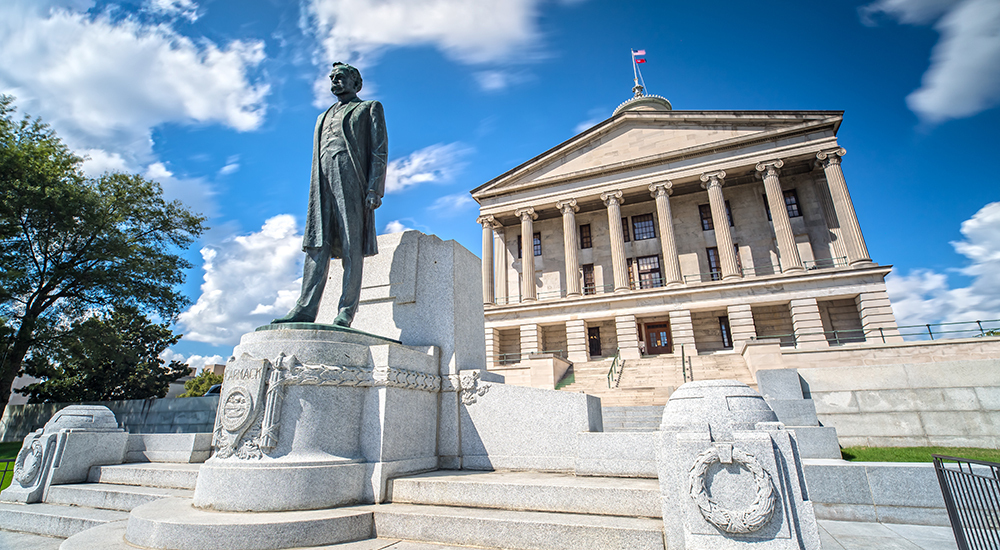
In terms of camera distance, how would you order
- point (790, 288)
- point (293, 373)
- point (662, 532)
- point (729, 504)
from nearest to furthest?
point (729, 504), point (662, 532), point (293, 373), point (790, 288)

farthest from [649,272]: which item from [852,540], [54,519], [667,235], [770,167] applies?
[54,519]

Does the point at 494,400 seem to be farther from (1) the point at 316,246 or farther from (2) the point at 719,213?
(2) the point at 719,213

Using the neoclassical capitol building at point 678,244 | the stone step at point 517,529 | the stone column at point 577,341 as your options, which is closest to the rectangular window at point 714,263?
the neoclassical capitol building at point 678,244

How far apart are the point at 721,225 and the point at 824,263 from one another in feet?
26.5

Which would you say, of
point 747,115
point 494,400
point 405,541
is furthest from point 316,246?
point 747,115

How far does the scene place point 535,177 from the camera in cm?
4016

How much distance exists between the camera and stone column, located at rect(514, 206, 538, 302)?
38.1 metres

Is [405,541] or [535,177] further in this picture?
[535,177]

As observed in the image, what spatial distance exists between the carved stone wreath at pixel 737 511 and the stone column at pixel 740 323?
99.8 feet

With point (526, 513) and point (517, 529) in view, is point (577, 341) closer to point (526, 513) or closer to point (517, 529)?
point (526, 513)

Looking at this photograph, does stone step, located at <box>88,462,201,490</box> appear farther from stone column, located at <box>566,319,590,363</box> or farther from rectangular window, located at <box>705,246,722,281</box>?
rectangular window, located at <box>705,246,722,281</box>

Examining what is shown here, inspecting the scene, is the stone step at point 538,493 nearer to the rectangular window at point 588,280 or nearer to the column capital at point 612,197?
the column capital at point 612,197

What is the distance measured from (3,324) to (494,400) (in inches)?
1022

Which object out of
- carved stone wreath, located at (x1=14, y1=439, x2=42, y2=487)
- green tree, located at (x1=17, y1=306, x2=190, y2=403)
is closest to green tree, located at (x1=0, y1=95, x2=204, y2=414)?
green tree, located at (x1=17, y1=306, x2=190, y2=403)
